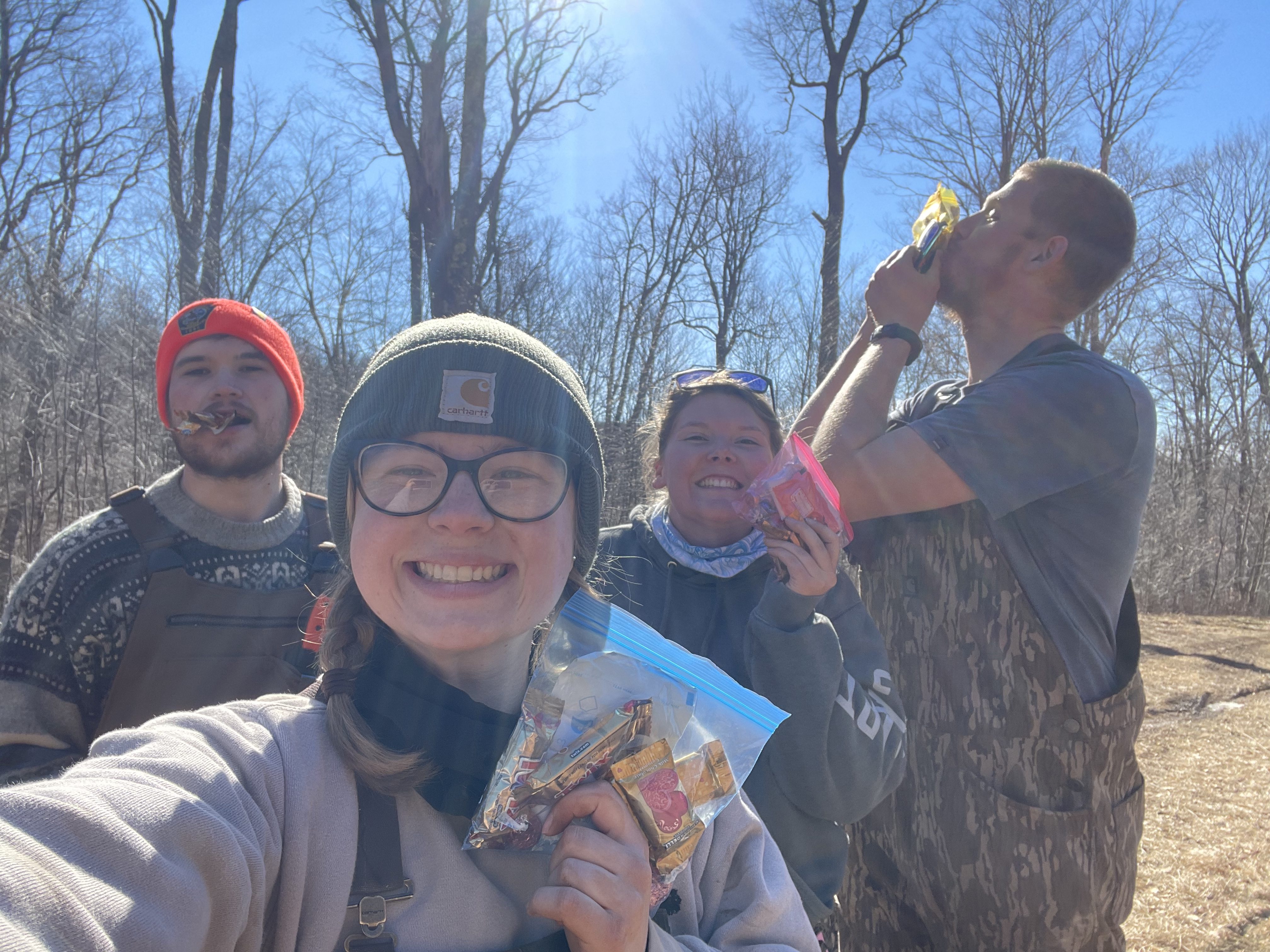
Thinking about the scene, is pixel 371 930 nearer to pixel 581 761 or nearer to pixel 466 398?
pixel 581 761

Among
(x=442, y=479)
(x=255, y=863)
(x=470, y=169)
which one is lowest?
(x=255, y=863)

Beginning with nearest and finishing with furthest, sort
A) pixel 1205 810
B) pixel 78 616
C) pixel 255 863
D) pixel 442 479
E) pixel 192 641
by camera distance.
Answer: pixel 255 863 < pixel 442 479 < pixel 78 616 < pixel 192 641 < pixel 1205 810

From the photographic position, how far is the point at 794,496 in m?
1.95

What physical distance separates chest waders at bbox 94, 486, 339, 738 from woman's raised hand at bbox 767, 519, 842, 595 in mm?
1297

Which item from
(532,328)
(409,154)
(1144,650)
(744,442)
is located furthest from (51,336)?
(1144,650)

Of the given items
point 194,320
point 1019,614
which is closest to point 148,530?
point 194,320

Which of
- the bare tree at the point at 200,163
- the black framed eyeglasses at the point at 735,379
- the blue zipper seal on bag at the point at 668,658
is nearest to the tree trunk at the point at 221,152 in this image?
the bare tree at the point at 200,163

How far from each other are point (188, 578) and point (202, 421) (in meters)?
0.56

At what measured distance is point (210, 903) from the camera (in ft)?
3.07

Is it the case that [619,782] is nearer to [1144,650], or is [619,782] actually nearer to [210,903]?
[210,903]

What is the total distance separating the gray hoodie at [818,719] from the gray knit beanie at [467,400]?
0.65 metres

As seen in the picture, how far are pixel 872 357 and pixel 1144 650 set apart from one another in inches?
361

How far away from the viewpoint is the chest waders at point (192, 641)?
223cm

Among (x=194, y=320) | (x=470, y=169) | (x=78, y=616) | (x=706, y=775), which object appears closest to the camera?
(x=706, y=775)
